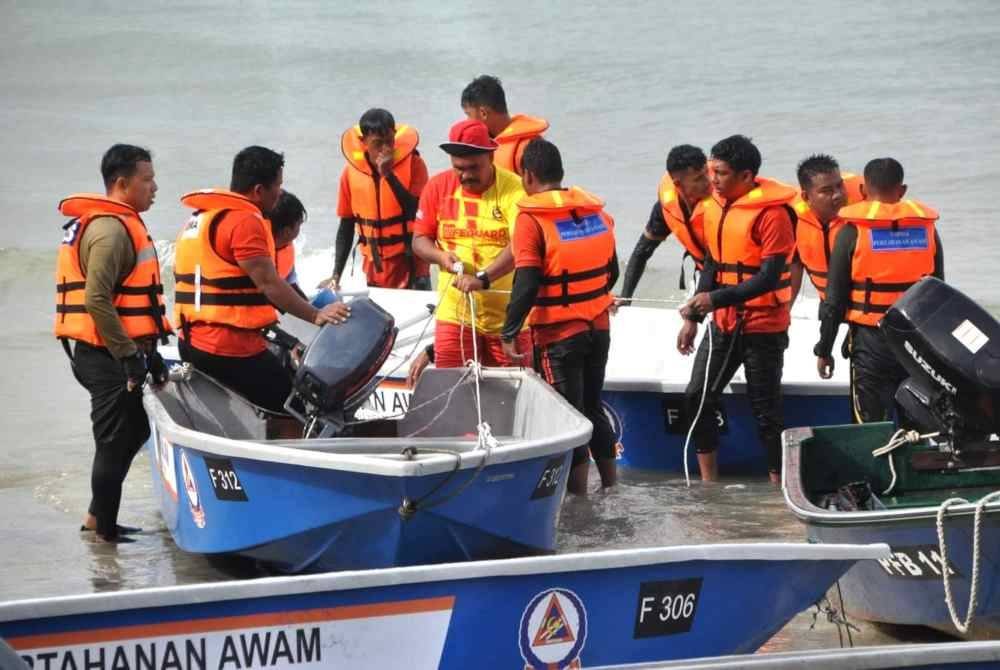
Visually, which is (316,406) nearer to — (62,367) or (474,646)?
(474,646)

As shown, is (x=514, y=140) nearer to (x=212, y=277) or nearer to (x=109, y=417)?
(x=212, y=277)

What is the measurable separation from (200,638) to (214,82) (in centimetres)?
2681

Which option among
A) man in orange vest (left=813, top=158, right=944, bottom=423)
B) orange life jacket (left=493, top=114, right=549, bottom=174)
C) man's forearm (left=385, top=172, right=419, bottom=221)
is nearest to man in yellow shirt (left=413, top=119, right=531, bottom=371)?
orange life jacket (left=493, top=114, right=549, bottom=174)

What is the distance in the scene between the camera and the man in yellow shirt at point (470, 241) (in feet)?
24.6

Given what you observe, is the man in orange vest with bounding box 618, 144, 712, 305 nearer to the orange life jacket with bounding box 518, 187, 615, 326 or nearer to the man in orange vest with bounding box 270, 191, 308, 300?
the orange life jacket with bounding box 518, 187, 615, 326

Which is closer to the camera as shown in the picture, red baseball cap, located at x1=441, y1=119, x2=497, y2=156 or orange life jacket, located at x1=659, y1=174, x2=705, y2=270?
red baseball cap, located at x1=441, y1=119, x2=497, y2=156

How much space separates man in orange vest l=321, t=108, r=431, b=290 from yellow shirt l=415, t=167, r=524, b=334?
6.26 ft

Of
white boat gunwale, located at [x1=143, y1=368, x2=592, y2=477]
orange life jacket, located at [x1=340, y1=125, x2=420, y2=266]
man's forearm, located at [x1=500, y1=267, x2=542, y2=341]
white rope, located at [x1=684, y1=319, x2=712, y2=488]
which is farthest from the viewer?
orange life jacket, located at [x1=340, y1=125, x2=420, y2=266]

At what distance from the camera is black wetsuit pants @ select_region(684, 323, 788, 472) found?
775 centimetres

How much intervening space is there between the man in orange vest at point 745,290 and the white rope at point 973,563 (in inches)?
88.3

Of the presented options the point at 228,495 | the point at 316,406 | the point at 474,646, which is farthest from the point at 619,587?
the point at 316,406

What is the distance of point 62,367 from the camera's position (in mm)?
12383

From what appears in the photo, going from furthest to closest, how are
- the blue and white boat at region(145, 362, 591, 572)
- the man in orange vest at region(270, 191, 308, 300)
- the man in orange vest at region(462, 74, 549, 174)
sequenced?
the man in orange vest at region(462, 74, 549, 174) < the man in orange vest at region(270, 191, 308, 300) < the blue and white boat at region(145, 362, 591, 572)

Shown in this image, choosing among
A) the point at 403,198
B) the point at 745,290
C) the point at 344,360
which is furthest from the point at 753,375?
the point at 403,198
